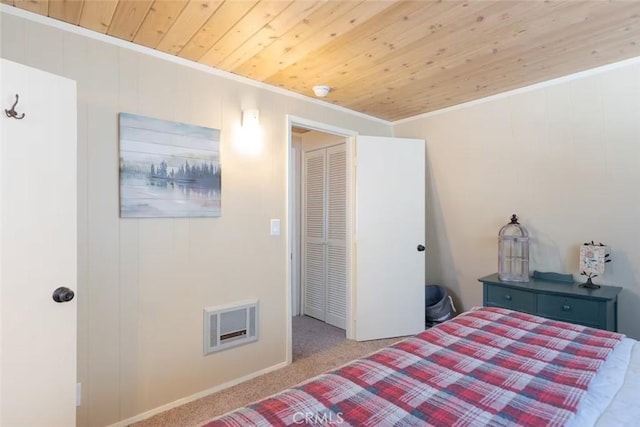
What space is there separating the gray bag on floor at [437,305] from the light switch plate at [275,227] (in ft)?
5.89

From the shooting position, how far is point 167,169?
7.02ft

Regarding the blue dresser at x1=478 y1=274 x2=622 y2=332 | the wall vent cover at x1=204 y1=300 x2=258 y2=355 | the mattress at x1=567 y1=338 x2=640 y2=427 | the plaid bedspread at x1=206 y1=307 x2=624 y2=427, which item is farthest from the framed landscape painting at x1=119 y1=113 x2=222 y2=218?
the blue dresser at x1=478 y1=274 x2=622 y2=332

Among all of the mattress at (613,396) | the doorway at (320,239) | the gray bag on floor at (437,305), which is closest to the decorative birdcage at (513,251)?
the gray bag on floor at (437,305)

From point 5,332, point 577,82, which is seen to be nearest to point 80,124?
point 5,332

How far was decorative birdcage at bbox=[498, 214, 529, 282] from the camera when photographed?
2.80 meters

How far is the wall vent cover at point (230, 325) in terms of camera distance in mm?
2326

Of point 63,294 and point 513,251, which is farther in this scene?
point 513,251

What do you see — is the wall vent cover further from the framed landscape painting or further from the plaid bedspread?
the plaid bedspread

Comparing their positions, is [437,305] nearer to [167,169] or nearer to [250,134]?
[250,134]

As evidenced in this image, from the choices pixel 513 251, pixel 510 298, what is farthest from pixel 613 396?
pixel 513 251

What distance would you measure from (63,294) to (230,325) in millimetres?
1119

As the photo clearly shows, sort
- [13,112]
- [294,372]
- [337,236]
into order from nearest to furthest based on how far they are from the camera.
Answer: [13,112]
[294,372]
[337,236]

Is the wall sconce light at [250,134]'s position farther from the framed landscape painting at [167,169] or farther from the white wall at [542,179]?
the white wall at [542,179]

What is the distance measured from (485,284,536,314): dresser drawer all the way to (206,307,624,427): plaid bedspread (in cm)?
96
